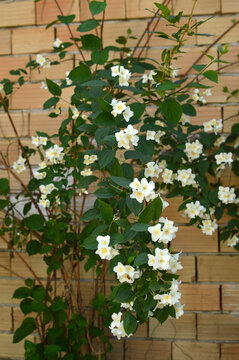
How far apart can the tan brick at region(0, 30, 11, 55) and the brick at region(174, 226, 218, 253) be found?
102 centimetres

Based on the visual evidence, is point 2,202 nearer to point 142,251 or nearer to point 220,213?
point 142,251

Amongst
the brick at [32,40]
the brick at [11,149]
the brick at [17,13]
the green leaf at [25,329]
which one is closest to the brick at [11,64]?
the brick at [32,40]

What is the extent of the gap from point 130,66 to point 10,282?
99 centimetres

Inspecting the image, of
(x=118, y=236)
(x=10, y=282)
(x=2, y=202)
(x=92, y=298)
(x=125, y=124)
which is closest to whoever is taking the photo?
(x=118, y=236)

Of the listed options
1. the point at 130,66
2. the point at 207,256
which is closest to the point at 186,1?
the point at 130,66

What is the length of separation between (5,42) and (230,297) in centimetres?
137

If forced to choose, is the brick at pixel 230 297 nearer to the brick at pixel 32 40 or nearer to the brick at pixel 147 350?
the brick at pixel 147 350

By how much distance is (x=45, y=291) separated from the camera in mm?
1398

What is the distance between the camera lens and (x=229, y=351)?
1.51 m

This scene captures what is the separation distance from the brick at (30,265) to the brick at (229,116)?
35.5 inches

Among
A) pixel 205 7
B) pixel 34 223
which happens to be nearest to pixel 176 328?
pixel 34 223

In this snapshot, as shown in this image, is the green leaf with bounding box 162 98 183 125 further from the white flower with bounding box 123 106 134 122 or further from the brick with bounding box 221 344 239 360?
the brick with bounding box 221 344 239 360

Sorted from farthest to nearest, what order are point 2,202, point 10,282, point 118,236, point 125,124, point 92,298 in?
point 10,282, point 92,298, point 2,202, point 125,124, point 118,236

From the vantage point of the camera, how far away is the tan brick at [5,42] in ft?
5.38
